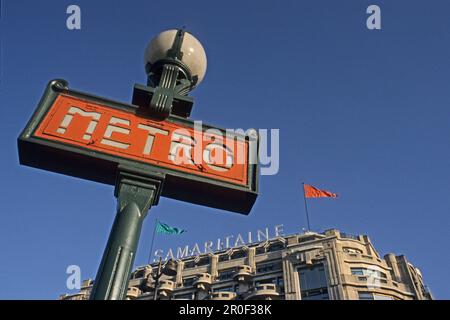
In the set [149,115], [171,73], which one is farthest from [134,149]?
[171,73]

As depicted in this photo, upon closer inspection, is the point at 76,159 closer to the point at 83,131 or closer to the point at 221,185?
the point at 83,131

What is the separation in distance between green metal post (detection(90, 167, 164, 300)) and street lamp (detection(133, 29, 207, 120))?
968 millimetres

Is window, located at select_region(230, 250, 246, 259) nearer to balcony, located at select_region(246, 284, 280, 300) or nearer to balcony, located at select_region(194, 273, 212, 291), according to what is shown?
balcony, located at select_region(194, 273, 212, 291)

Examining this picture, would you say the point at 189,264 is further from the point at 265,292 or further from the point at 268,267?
the point at 265,292

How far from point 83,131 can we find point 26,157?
559mm

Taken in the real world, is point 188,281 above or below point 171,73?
above

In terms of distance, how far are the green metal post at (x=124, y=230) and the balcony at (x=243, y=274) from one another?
3990 cm

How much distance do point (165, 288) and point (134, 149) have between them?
42.1 metres

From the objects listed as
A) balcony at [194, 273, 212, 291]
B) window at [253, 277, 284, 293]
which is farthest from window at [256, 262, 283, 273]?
balcony at [194, 273, 212, 291]

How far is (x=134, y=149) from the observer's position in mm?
3578

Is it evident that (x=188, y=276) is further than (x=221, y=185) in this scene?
Yes

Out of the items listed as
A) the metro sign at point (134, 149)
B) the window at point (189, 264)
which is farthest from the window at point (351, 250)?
the metro sign at point (134, 149)

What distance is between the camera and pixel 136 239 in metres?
2.90
